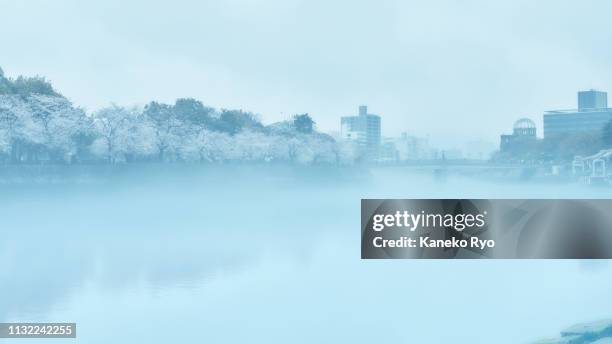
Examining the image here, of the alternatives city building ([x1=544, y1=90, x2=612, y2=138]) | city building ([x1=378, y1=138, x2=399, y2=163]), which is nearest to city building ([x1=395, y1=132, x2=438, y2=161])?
city building ([x1=378, y1=138, x2=399, y2=163])

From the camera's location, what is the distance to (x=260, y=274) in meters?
5.05

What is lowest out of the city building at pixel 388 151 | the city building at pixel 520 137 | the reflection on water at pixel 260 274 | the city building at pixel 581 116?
the reflection on water at pixel 260 274

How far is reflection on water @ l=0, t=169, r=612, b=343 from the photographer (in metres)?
4.42

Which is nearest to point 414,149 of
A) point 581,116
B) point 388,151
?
point 388,151

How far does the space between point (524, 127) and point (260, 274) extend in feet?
7.54

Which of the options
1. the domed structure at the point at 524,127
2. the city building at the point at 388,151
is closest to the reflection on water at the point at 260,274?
the city building at the point at 388,151

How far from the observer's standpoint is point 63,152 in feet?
21.4

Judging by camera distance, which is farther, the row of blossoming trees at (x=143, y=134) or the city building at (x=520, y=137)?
the row of blossoming trees at (x=143, y=134)

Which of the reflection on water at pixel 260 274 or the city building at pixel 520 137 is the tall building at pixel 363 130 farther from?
the city building at pixel 520 137

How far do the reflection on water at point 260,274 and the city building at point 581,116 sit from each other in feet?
1.60

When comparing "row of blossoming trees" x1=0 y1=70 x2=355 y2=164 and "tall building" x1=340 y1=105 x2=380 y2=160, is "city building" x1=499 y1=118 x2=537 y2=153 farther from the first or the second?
"row of blossoming trees" x1=0 y1=70 x2=355 y2=164

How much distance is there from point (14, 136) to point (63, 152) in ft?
1.52

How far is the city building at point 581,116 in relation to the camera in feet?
17.6

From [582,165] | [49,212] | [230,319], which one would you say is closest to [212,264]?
[230,319]
